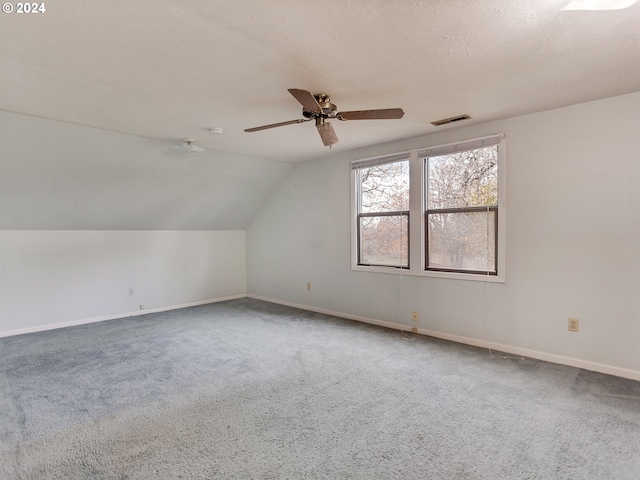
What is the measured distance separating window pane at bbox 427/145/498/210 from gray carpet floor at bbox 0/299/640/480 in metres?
1.55

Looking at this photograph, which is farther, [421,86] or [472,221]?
[472,221]

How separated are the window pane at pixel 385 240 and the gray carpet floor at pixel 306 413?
3.57ft

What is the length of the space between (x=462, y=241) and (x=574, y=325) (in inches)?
49.2

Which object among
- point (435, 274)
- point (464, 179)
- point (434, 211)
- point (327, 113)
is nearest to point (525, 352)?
point (435, 274)

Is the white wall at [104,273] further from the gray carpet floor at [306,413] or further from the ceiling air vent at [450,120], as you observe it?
the ceiling air vent at [450,120]

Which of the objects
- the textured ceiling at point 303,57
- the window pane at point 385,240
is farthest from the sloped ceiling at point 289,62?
the window pane at point 385,240

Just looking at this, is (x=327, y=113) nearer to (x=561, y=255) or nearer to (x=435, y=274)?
(x=435, y=274)

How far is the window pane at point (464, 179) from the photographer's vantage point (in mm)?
3602

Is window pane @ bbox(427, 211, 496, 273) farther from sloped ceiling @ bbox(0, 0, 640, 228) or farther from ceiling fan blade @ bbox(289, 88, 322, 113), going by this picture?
ceiling fan blade @ bbox(289, 88, 322, 113)

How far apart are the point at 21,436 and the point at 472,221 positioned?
4.05m

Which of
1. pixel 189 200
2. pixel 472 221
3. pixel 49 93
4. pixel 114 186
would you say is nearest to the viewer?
pixel 49 93

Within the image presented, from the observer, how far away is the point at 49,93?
274cm

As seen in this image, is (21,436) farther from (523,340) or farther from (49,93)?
(523,340)

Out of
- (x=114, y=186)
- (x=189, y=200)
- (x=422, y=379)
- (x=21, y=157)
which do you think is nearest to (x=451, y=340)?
(x=422, y=379)
